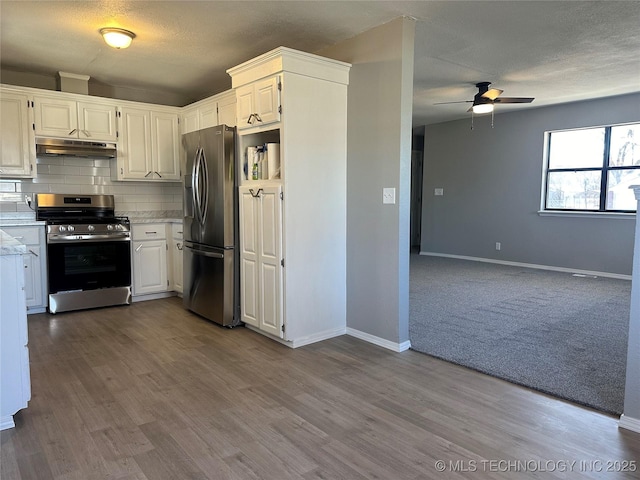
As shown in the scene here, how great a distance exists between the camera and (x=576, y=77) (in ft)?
16.1

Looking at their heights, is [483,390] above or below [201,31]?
below

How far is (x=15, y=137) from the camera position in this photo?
4.18 m

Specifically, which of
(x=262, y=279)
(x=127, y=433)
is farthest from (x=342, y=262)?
(x=127, y=433)

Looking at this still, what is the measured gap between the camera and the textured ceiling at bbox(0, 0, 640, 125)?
9.98 feet

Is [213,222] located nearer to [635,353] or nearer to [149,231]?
[149,231]

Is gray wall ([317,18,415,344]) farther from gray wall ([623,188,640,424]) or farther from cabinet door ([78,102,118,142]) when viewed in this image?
cabinet door ([78,102,118,142])

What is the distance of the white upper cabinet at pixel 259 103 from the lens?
3215mm

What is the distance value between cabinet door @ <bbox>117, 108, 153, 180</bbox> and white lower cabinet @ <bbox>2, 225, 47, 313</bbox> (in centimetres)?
107

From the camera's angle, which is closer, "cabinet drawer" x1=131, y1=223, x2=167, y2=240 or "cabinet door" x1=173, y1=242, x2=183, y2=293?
"cabinet drawer" x1=131, y1=223, x2=167, y2=240

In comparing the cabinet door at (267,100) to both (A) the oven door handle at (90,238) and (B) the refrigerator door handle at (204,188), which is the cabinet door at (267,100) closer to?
(B) the refrigerator door handle at (204,188)

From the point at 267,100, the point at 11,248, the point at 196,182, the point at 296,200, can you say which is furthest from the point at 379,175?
the point at 11,248

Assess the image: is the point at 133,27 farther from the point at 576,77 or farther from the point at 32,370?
the point at 576,77

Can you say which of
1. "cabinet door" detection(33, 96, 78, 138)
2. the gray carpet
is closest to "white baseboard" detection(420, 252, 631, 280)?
the gray carpet

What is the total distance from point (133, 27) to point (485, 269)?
565cm
